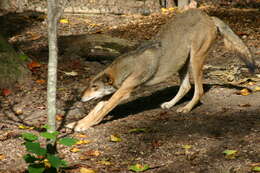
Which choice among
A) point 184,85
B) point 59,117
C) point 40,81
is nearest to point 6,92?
point 40,81

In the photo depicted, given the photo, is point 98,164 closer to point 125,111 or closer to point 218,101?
point 125,111

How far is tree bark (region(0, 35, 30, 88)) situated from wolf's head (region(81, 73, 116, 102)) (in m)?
1.70

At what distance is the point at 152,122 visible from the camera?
23.0 feet

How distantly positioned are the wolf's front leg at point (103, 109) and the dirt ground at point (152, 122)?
108mm

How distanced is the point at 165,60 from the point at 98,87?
3.44ft

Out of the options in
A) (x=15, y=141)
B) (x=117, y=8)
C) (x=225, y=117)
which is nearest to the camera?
(x=15, y=141)

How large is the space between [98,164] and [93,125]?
57.0 inches

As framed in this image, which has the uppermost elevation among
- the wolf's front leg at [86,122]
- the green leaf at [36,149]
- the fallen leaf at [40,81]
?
the green leaf at [36,149]

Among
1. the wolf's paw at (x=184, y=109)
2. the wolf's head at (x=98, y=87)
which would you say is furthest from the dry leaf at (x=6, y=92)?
the wolf's paw at (x=184, y=109)

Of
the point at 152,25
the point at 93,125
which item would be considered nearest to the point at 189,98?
the point at 93,125

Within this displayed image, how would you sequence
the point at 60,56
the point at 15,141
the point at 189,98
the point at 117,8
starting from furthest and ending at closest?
1. the point at 117,8
2. the point at 60,56
3. the point at 189,98
4. the point at 15,141

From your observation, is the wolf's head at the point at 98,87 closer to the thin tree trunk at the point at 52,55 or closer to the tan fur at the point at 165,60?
the tan fur at the point at 165,60

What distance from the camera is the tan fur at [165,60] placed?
23.7 ft

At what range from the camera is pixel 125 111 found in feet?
25.6
